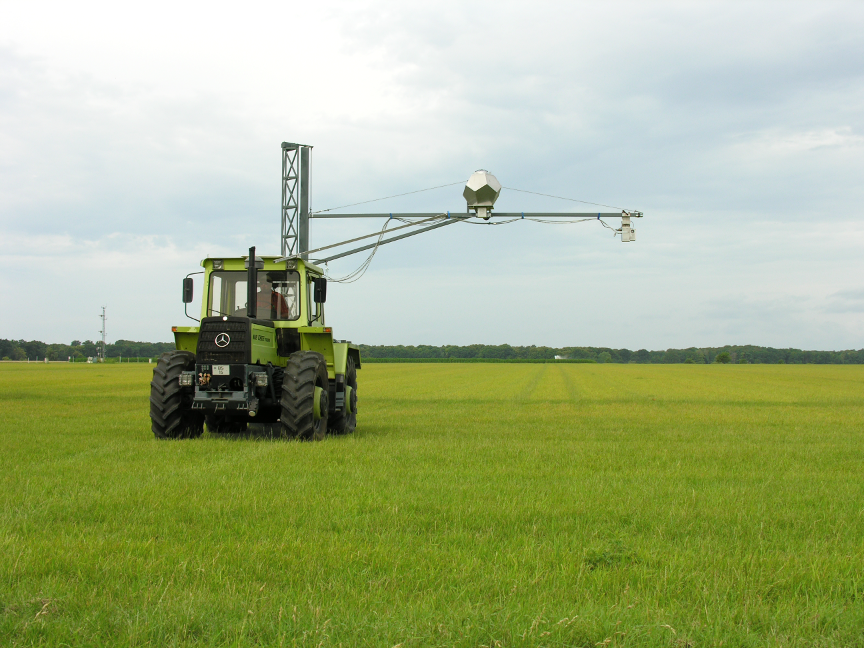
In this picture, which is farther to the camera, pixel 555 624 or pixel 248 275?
pixel 248 275

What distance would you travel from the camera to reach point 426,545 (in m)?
5.38

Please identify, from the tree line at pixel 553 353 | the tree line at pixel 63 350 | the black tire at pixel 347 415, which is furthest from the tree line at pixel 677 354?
the black tire at pixel 347 415

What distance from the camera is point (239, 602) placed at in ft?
13.5

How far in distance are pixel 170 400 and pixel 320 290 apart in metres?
3.17

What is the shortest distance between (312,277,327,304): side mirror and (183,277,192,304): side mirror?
2.14 meters

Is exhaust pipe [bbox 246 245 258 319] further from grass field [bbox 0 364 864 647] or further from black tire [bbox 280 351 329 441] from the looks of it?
grass field [bbox 0 364 864 647]

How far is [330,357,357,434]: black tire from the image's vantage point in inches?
534

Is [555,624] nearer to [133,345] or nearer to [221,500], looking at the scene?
[221,500]

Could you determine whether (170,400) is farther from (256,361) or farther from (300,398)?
(300,398)

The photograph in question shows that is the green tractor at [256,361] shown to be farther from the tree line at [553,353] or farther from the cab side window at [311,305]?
the tree line at [553,353]

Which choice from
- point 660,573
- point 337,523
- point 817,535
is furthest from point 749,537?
point 337,523

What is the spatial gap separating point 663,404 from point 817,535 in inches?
747

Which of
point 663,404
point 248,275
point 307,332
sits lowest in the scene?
point 663,404

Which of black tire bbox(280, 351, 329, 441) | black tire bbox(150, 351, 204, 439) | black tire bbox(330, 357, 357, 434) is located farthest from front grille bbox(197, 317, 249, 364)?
black tire bbox(330, 357, 357, 434)
